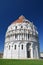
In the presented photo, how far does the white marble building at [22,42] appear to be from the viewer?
50.9m

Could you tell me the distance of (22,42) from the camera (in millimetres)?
51719

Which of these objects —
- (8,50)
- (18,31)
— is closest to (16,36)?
(18,31)

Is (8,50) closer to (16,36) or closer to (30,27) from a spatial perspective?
(16,36)

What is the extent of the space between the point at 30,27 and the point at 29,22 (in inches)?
143

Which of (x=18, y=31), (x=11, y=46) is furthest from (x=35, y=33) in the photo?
(x=11, y=46)

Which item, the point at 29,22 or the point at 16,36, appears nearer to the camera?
the point at 16,36

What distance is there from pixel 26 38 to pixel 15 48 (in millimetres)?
5746

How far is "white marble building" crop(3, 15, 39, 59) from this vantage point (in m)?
50.9

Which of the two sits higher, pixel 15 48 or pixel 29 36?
pixel 29 36

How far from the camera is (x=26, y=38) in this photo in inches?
2051

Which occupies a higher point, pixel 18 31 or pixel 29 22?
pixel 29 22

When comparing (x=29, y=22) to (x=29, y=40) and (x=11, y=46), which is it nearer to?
(x=29, y=40)

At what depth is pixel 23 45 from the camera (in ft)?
169

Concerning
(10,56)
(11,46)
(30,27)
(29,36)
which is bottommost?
(10,56)
